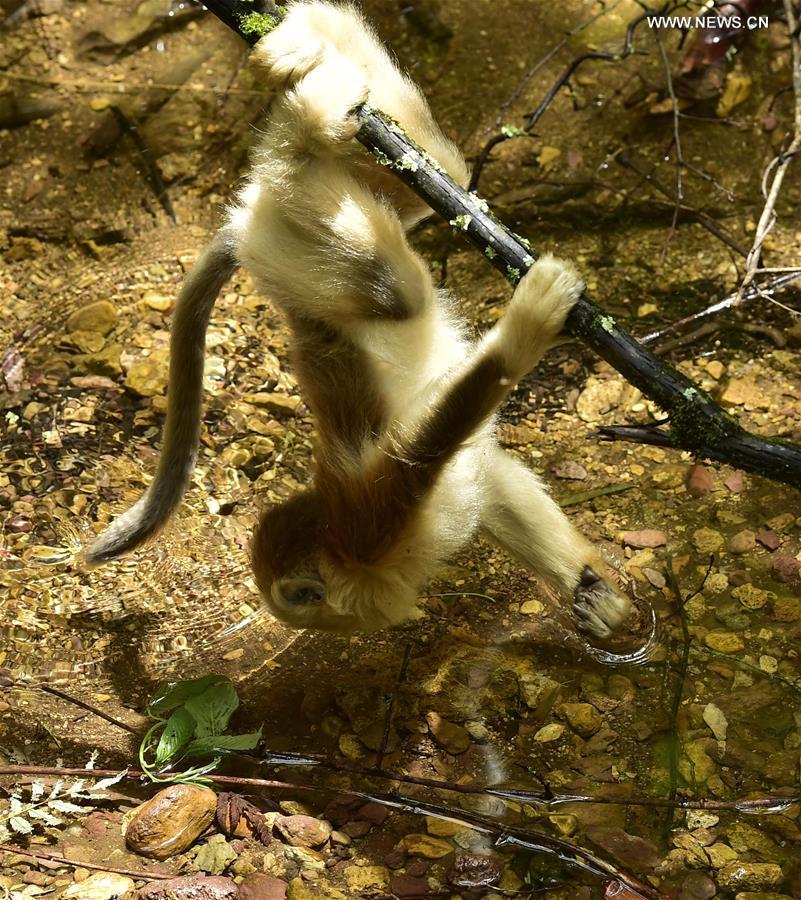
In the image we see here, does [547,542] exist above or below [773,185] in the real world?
below

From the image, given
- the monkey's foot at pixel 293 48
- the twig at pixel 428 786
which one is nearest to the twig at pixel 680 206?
the monkey's foot at pixel 293 48

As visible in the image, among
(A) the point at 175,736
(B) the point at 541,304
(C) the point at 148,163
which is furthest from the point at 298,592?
(C) the point at 148,163

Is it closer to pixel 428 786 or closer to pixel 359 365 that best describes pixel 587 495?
pixel 359 365

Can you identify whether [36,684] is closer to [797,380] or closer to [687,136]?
[797,380]

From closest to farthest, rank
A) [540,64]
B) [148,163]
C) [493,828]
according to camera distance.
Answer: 1. [493,828]
2. [540,64]
3. [148,163]

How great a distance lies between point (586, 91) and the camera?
196 inches

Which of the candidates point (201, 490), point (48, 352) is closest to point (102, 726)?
point (201, 490)

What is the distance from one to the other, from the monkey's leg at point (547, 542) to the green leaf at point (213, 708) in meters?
1.07

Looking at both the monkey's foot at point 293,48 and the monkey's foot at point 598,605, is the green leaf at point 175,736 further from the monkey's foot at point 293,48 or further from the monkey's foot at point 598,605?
the monkey's foot at point 293,48

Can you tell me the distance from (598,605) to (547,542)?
28 cm

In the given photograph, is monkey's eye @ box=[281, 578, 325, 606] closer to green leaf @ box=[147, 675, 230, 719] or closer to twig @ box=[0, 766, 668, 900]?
green leaf @ box=[147, 675, 230, 719]

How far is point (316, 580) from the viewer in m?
3.07

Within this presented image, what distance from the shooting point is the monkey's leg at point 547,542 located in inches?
133

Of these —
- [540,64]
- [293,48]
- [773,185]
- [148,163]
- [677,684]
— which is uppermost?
[540,64]
